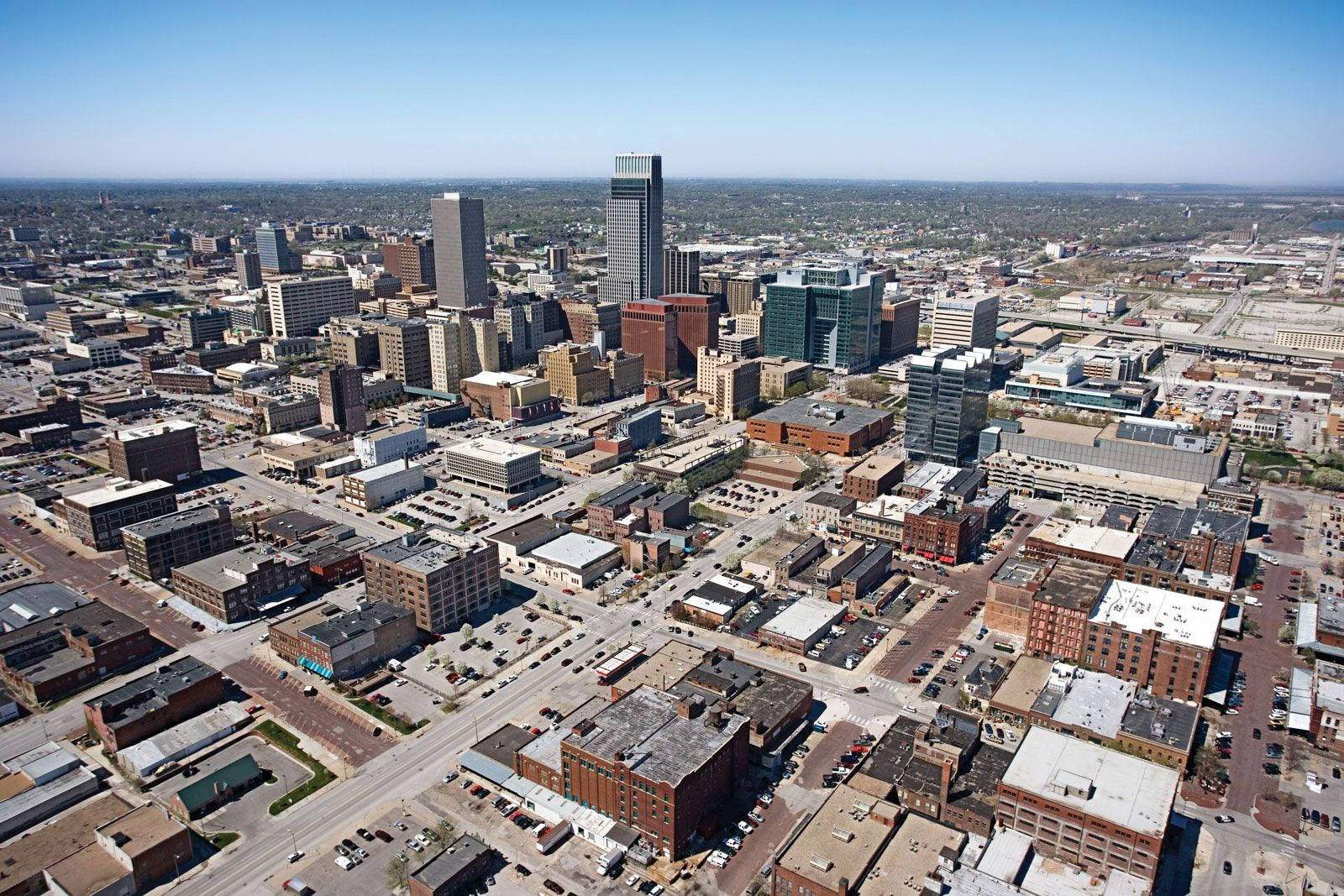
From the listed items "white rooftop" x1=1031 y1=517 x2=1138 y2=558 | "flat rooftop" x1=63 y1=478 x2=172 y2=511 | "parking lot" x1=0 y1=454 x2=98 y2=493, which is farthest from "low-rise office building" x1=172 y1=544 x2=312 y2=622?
"white rooftop" x1=1031 y1=517 x2=1138 y2=558

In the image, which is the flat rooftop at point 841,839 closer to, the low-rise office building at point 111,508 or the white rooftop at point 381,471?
the white rooftop at point 381,471

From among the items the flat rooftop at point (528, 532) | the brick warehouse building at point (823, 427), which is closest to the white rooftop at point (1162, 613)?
the brick warehouse building at point (823, 427)

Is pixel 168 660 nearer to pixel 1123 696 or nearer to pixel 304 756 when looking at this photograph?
pixel 304 756

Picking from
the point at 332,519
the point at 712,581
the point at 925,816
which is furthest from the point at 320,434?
the point at 925,816

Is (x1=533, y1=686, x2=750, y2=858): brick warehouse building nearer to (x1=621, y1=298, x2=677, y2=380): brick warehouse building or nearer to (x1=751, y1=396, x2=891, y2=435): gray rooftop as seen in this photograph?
(x1=751, y1=396, x2=891, y2=435): gray rooftop

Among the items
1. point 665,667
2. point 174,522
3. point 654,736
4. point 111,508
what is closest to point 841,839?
point 654,736

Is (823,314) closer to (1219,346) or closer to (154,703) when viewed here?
(1219,346)

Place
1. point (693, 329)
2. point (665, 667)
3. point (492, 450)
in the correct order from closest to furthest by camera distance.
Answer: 1. point (665, 667)
2. point (492, 450)
3. point (693, 329)
